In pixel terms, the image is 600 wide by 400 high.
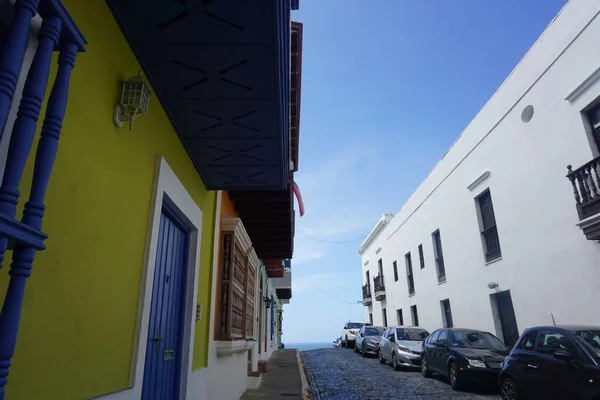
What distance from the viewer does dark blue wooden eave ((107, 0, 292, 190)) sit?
2.37 metres

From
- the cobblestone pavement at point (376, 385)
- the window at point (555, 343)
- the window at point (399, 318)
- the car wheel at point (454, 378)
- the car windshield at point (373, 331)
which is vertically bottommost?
the cobblestone pavement at point (376, 385)

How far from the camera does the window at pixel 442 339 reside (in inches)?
396

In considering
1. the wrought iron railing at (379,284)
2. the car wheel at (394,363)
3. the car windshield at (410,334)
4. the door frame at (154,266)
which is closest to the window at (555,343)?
the door frame at (154,266)

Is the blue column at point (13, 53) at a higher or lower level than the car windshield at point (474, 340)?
higher

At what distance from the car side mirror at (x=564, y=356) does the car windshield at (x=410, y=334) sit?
28.3 ft

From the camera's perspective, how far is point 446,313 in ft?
54.7

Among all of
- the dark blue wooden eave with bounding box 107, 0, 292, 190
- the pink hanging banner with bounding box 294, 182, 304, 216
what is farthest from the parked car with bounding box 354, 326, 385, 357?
the dark blue wooden eave with bounding box 107, 0, 292, 190

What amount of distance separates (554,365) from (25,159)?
6517 mm

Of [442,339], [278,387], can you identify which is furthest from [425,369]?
[278,387]

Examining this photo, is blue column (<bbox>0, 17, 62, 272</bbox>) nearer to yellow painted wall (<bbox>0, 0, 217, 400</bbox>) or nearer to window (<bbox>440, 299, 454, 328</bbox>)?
yellow painted wall (<bbox>0, 0, 217, 400</bbox>)

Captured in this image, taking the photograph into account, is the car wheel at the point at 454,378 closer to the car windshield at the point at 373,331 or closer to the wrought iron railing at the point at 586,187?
the wrought iron railing at the point at 586,187

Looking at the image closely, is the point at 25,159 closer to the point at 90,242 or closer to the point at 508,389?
the point at 90,242

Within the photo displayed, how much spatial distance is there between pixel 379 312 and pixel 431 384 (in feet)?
57.2

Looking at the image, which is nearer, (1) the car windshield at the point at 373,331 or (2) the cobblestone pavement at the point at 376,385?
(2) the cobblestone pavement at the point at 376,385
